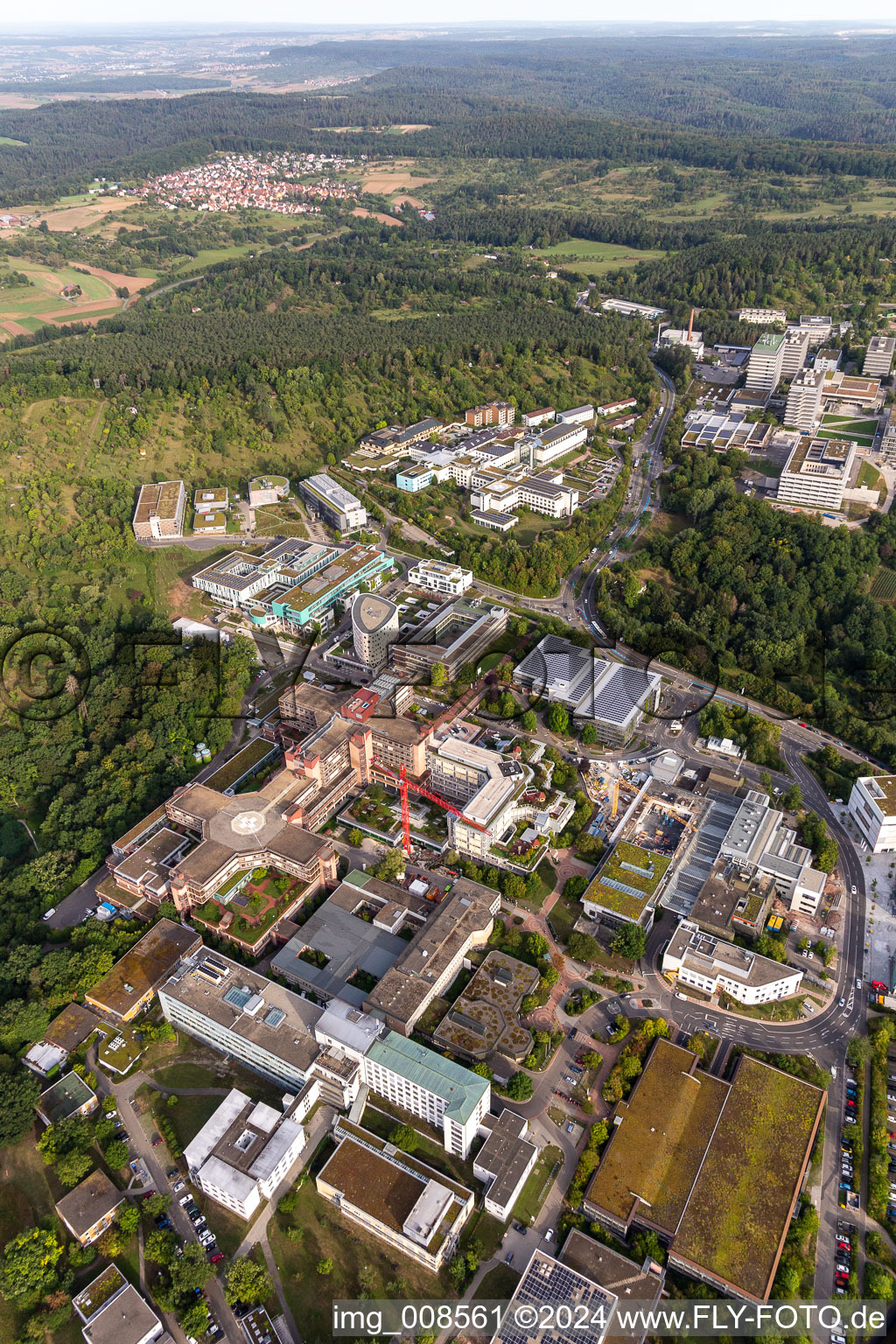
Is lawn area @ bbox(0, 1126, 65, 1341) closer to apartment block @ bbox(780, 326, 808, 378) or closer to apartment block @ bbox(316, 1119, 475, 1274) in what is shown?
apartment block @ bbox(316, 1119, 475, 1274)

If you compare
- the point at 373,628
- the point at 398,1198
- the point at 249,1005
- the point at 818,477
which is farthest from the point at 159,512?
the point at 398,1198

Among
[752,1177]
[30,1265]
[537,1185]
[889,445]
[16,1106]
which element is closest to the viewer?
[30,1265]

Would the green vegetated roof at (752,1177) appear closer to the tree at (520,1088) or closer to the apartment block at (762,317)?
the tree at (520,1088)

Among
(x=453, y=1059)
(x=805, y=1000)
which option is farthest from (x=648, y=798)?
(x=453, y=1059)

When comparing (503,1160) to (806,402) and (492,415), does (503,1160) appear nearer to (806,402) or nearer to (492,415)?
(492,415)

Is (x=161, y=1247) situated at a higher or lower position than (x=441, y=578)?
lower

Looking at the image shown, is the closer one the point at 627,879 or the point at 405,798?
the point at 627,879

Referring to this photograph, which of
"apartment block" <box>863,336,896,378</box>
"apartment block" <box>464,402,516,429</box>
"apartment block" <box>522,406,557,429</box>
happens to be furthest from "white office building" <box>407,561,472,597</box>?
"apartment block" <box>863,336,896,378</box>

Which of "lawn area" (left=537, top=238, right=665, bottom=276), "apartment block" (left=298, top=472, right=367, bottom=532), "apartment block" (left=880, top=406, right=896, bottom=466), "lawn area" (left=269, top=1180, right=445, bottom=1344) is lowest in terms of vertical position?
"lawn area" (left=269, top=1180, right=445, bottom=1344)
